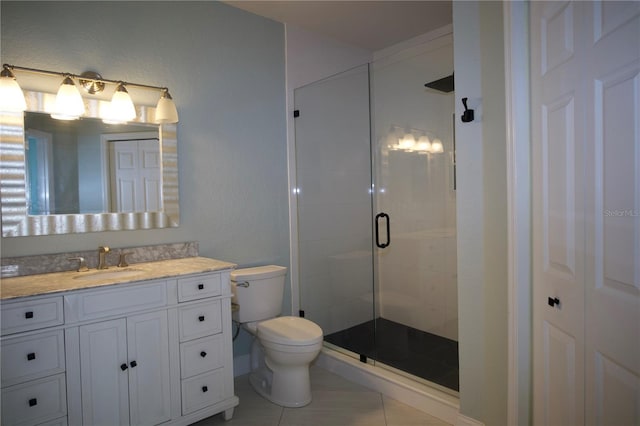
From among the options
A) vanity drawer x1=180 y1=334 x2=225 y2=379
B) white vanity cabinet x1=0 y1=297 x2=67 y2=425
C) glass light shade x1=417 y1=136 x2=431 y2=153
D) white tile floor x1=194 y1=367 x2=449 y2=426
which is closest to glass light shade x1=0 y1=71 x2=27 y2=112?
white vanity cabinet x1=0 y1=297 x2=67 y2=425

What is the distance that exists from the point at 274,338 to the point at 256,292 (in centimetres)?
35

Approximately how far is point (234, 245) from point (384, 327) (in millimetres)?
1393

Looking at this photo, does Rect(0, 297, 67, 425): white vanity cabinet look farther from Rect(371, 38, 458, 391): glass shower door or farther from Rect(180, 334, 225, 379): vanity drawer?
Rect(371, 38, 458, 391): glass shower door

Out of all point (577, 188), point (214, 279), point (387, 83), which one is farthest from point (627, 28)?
point (387, 83)

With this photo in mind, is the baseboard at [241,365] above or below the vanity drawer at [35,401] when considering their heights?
below

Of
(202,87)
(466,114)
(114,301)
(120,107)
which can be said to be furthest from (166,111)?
(466,114)

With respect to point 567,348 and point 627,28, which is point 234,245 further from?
point 627,28

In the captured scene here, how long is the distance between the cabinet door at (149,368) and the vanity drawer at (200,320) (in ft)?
0.29

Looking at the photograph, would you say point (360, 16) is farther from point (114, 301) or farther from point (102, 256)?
point (114, 301)

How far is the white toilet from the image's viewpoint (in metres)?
2.27

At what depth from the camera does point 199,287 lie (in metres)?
2.06

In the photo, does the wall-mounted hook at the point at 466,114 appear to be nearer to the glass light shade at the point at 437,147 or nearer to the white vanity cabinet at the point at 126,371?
the glass light shade at the point at 437,147

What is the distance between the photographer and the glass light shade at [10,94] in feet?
5.95

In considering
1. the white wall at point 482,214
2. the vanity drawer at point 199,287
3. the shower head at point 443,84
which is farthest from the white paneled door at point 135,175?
the shower head at point 443,84
